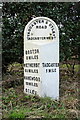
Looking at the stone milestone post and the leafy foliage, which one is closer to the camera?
the stone milestone post

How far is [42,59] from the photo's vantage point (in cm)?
455

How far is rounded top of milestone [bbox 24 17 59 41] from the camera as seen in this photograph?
4.70 m

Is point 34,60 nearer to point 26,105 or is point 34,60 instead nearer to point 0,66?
point 26,105

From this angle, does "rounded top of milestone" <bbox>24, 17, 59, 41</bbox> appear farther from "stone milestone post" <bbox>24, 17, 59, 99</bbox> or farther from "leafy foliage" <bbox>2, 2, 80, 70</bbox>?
"leafy foliage" <bbox>2, 2, 80, 70</bbox>

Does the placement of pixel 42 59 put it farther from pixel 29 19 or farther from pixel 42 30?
pixel 29 19

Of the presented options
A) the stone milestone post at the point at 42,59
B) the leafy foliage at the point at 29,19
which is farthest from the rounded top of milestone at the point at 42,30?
the leafy foliage at the point at 29,19

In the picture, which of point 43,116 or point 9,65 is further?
point 9,65

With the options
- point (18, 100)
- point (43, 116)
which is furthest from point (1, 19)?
point (43, 116)

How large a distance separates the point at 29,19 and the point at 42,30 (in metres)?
1.67

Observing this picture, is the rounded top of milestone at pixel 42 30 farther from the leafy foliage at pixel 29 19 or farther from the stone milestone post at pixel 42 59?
the leafy foliage at pixel 29 19

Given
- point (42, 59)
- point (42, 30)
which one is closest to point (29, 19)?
point (42, 30)

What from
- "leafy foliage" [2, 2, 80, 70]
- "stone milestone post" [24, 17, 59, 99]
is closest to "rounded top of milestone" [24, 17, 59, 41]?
"stone milestone post" [24, 17, 59, 99]

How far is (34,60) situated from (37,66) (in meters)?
0.15

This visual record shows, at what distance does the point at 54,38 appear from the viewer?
184 inches
